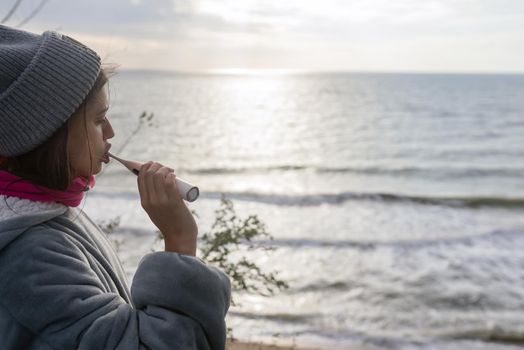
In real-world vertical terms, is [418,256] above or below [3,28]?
below

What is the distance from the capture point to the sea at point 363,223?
737 cm

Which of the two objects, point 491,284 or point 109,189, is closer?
point 491,284

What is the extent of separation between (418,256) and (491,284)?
1.67 meters

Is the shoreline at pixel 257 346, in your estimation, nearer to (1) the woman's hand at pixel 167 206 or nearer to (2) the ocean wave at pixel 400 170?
(1) the woman's hand at pixel 167 206

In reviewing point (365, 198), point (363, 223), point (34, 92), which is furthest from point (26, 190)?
point (365, 198)

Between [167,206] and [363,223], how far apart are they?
12.0m

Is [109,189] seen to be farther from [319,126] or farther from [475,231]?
[319,126]

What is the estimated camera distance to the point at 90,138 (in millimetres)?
1422

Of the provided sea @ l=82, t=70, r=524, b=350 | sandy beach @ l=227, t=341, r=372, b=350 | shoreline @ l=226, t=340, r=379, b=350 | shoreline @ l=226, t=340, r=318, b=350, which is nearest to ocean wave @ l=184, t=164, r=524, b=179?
sea @ l=82, t=70, r=524, b=350

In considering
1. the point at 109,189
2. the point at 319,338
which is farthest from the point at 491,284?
the point at 109,189

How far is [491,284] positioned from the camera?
8734 mm

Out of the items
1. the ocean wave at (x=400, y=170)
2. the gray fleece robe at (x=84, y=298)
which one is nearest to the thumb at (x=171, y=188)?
the gray fleece robe at (x=84, y=298)

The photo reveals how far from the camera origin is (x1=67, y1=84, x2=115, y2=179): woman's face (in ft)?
4.56

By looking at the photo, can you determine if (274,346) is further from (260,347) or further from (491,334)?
(491,334)
